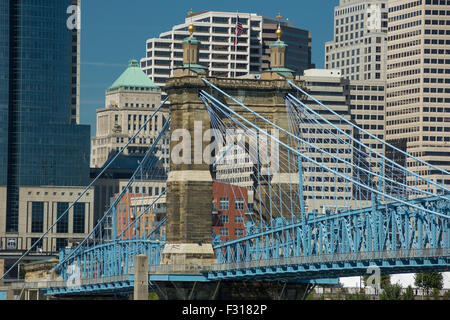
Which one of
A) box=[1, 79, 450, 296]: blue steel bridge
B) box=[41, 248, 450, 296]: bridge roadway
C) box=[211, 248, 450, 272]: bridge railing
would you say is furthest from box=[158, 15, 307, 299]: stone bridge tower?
box=[211, 248, 450, 272]: bridge railing

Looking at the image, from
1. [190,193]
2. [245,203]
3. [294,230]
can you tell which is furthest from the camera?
[245,203]

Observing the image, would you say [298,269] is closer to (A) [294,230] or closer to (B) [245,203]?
(A) [294,230]

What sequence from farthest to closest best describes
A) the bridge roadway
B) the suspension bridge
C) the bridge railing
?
the suspension bridge → the bridge roadway → the bridge railing

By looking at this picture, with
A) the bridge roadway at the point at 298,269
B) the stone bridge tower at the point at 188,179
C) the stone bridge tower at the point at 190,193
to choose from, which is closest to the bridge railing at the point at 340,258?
the bridge roadway at the point at 298,269

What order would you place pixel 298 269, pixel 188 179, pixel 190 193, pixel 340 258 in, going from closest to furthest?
pixel 340 258
pixel 298 269
pixel 190 193
pixel 188 179

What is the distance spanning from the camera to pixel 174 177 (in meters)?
155

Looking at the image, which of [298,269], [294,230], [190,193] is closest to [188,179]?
[190,193]

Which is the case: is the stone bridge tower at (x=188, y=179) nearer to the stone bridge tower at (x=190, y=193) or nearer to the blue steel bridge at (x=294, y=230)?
the stone bridge tower at (x=190, y=193)

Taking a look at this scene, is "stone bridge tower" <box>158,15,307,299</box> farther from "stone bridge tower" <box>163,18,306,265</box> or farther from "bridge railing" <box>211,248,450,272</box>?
"bridge railing" <box>211,248,450,272</box>
